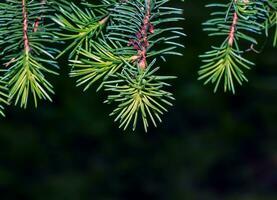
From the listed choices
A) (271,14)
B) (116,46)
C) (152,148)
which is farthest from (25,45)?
(152,148)

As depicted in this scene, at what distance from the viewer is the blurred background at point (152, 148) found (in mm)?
3314

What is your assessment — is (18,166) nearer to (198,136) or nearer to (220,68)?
(198,136)

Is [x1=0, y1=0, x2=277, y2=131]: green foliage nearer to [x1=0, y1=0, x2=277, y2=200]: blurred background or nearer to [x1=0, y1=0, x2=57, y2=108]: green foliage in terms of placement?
[x1=0, y1=0, x2=57, y2=108]: green foliage

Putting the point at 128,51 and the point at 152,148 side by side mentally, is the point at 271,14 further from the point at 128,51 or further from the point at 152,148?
the point at 152,148

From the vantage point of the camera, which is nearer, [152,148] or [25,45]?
[25,45]

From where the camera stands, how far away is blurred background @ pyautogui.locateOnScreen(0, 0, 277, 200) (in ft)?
10.9

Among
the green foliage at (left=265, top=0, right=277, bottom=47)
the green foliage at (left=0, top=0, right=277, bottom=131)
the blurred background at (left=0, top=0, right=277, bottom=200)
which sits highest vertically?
the green foliage at (left=265, top=0, right=277, bottom=47)

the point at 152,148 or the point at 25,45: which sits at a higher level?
the point at 25,45

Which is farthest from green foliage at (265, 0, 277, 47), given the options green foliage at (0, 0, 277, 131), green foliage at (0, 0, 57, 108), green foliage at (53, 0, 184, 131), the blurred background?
the blurred background

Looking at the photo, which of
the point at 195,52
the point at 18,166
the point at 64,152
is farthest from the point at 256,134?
the point at 18,166

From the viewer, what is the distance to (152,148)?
3.52 m

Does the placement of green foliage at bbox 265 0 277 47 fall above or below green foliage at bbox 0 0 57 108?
above

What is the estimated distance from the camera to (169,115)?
3.78 m

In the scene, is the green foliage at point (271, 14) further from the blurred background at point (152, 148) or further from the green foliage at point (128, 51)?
the blurred background at point (152, 148)
